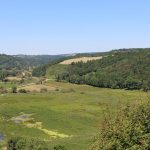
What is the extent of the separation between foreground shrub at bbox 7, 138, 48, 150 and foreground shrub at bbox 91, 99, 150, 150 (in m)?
35.7

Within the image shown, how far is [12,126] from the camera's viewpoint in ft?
419

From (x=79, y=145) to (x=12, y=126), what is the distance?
1716 inches

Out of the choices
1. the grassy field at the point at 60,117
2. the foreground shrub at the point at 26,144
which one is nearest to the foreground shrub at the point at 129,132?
the foreground shrub at the point at 26,144

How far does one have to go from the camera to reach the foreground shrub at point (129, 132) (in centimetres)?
3865

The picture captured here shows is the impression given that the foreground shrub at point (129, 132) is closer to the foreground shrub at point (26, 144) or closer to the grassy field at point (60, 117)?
the foreground shrub at point (26, 144)

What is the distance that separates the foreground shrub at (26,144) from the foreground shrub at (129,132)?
1404 inches

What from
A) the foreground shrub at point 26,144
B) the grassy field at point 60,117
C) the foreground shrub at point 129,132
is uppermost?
the foreground shrub at point 129,132

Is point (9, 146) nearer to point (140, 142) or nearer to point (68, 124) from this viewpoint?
point (68, 124)

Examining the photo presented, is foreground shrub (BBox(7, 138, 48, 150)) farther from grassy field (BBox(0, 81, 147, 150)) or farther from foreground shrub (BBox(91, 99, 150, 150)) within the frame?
foreground shrub (BBox(91, 99, 150, 150))

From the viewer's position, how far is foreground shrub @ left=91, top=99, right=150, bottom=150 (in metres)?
38.6

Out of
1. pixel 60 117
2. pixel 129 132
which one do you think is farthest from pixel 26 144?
pixel 60 117

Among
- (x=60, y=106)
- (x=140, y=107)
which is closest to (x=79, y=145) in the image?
(x=140, y=107)

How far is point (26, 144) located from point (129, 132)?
45880mm

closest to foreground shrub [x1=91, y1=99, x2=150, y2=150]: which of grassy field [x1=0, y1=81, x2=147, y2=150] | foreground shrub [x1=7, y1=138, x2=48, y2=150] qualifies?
foreground shrub [x1=7, y1=138, x2=48, y2=150]
